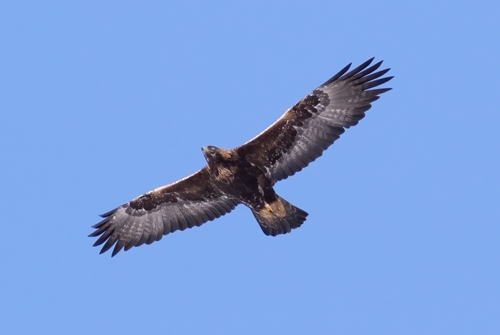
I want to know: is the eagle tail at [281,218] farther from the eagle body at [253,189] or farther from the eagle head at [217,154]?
the eagle head at [217,154]

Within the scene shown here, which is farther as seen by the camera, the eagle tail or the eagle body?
the eagle tail

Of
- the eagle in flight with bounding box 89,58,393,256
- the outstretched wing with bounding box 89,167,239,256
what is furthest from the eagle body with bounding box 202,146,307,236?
the outstretched wing with bounding box 89,167,239,256

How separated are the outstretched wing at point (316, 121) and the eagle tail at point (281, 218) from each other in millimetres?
658

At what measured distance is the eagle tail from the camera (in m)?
18.4

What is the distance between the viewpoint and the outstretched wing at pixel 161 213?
63.1 ft

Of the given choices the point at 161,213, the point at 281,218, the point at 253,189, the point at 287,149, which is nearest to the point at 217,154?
the point at 253,189

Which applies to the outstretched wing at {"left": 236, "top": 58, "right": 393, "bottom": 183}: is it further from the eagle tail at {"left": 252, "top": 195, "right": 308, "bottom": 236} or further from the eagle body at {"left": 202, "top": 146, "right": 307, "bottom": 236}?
the eagle tail at {"left": 252, "top": 195, "right": 308, "bottom": 236}

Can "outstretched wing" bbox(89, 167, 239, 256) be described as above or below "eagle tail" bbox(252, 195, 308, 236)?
above

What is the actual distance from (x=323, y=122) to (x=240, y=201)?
2.19 meters

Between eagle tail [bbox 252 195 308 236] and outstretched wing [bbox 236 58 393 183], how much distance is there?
658 mm

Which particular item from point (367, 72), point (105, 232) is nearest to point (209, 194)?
point (105, 232)

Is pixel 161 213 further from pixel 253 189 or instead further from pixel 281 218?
pixel 281 218

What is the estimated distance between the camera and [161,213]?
19.6 metres

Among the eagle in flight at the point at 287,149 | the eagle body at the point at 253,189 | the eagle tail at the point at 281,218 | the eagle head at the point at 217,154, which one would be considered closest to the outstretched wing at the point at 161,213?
the eagle in flight at the point at 287,149
